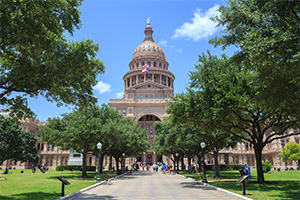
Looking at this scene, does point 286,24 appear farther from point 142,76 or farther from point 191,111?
point 142,76

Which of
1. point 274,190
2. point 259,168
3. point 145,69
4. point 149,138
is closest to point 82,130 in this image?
point 259,168

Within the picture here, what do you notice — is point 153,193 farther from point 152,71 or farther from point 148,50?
point 148,50

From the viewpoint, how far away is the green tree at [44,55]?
414 inches

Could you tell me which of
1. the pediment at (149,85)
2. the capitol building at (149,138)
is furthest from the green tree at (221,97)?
the pediment at (149,85)

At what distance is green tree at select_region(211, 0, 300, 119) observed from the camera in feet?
32.6

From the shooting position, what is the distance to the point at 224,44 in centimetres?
1316

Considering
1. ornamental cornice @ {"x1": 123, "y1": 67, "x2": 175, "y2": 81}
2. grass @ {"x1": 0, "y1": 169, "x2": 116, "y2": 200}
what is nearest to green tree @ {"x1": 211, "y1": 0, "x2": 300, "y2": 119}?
grass @ {"x1": 0, "y1": 169, "x2": 116, "y2": 200}

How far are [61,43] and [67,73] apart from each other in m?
1.94

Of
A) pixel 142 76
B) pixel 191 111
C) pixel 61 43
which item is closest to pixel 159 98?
pixel 142 76

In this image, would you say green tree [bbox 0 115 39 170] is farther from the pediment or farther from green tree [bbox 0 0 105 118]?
the pediment

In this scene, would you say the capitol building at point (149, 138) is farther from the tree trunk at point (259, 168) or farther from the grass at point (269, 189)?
the grass at point (269, 189)

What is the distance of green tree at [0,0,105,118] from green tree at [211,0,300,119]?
7.80 m

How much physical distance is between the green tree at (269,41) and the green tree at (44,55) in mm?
7795

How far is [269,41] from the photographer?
32.8 ft
